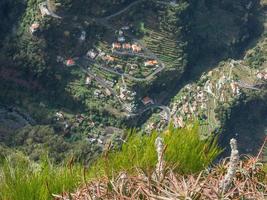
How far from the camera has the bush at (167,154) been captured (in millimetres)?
2814

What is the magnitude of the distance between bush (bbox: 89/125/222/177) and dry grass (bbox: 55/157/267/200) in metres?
Answer: 0.14

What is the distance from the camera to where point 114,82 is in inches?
1123

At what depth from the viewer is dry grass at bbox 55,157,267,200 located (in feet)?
7.71

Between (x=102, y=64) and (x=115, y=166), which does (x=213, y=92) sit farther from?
(x=115, y=166)

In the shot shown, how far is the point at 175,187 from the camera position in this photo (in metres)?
2.39

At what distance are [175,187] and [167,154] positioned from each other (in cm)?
52

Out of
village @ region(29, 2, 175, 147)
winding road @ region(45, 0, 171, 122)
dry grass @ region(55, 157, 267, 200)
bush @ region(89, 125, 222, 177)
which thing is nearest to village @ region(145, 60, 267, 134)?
winding road @ region(45, 0, 171, 122)

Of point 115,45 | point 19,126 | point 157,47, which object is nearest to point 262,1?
point 157,47

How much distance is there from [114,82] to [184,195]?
2631 centimetres

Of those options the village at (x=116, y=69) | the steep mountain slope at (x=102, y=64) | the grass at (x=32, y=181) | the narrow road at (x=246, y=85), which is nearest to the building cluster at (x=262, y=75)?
the steep mountain slope at (x=102, y=64)

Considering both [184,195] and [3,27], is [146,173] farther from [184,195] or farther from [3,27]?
[3,27]

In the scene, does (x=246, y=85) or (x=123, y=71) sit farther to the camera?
(x=246, y=85)

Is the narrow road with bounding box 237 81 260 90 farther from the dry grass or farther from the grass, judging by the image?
the grass

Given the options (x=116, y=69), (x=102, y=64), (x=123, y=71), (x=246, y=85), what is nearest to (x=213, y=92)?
(x=246, y=85)
